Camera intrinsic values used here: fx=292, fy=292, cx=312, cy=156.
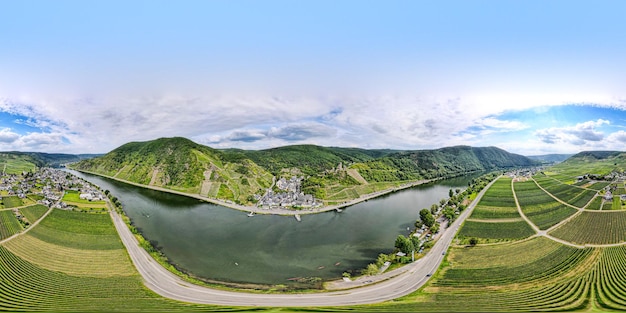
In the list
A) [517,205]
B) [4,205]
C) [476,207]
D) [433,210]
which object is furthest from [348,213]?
[4,205]

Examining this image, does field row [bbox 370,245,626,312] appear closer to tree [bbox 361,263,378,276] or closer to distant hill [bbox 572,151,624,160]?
tree [bbox 361,263,378,276]

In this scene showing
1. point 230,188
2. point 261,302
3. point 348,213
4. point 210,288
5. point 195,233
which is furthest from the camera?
point 230,188

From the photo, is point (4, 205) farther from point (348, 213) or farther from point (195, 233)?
point (348, 213)

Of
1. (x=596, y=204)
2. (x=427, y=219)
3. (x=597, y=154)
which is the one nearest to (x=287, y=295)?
(x=427, y=219)

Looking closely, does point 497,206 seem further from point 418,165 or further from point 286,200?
point 418,165

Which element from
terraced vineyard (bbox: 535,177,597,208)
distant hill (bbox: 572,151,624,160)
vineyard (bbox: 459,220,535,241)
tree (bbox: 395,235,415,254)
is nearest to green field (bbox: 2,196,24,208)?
tree (bbox: 395,235,415,254)

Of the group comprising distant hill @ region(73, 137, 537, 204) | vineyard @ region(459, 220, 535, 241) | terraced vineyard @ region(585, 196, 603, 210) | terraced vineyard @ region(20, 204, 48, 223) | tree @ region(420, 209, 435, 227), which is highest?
distant hill @ region(73, 137, 537, 204)

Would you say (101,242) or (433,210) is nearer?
(101,242)
